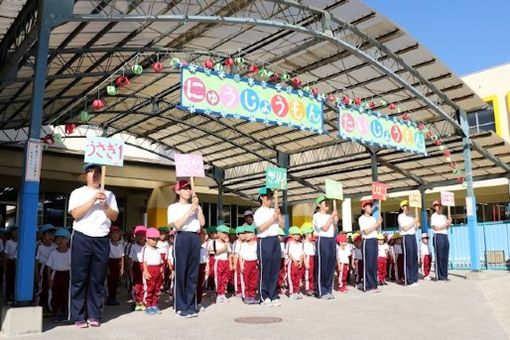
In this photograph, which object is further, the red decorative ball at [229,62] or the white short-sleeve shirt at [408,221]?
the red decorative ball at [229,62]

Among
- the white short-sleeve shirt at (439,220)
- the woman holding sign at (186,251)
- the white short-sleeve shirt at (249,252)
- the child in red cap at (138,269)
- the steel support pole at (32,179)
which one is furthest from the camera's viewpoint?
the white short-sleeve shirt at (439,220)

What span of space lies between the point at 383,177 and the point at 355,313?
1531 cm

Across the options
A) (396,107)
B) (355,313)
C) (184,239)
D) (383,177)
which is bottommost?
(355,313)

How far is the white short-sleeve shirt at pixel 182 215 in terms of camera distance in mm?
7066

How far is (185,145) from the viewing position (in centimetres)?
2220

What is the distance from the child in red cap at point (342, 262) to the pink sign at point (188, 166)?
4838 mm

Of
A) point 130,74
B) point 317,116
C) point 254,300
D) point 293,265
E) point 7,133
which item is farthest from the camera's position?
point 7,133

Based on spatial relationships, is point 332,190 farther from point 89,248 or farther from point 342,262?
point 89,248

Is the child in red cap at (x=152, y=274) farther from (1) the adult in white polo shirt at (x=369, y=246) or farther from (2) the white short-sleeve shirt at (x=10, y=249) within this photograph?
(2) the white short-sleeve shirt at (x=10, y=249)

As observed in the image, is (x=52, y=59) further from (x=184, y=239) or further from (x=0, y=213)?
(x=0, y=213)

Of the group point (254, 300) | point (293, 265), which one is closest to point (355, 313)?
point (254, 300)

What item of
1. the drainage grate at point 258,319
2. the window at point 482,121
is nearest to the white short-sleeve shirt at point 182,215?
the drainage grate at point 258,319

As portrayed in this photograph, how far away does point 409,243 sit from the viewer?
1148 cm

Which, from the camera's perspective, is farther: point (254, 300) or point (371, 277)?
point (371, 277)
